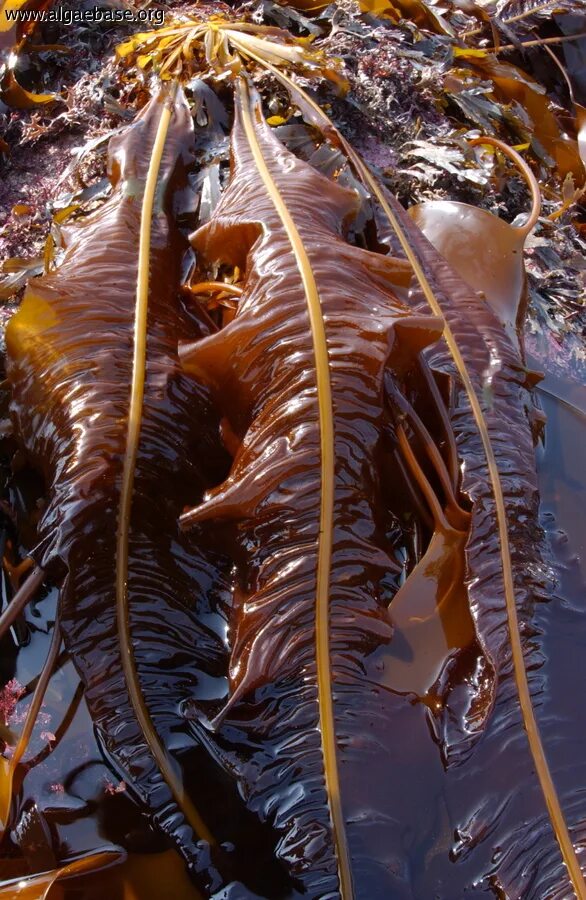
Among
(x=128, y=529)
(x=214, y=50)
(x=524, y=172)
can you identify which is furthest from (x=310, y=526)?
(x=214, y=50)

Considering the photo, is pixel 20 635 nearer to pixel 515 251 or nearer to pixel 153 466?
pixel 153 466

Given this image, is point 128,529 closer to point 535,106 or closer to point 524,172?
point 524,172

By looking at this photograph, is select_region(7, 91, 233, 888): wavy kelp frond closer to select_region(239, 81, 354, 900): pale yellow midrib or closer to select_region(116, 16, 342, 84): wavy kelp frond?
select_region(239, 81, 354, 900): pale yellow midrib

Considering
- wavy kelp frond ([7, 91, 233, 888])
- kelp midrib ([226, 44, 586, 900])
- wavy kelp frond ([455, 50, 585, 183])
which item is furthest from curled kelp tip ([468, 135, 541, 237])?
wavy kelp frond ([7, 91, 233, 888])

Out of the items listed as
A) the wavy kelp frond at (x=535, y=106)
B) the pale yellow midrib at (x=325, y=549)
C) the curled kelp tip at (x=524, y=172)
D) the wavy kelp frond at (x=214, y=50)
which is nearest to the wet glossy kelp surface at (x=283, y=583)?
the pale yellow midrib at (x=325, y=549)

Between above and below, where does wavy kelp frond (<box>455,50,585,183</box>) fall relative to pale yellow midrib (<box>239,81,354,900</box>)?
above

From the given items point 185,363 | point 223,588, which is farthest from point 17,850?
point 185,363

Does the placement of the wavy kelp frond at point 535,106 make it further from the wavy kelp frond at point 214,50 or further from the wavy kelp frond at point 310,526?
the wavy kelp frond at point 310,526
